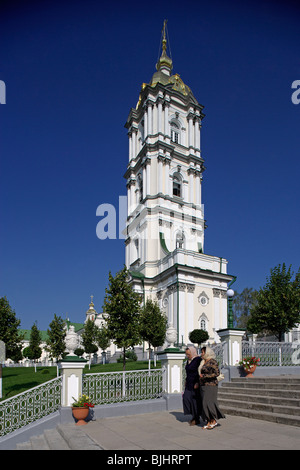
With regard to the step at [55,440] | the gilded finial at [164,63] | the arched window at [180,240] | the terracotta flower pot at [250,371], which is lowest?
the step at [55,440]

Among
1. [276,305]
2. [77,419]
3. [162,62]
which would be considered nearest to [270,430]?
[77,419]

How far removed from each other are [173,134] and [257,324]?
84.7ft

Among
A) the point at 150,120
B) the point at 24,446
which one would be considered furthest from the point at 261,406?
the point at 150,120

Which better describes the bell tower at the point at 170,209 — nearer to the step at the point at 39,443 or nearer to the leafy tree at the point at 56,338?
the leafy tree at the point at 56,338

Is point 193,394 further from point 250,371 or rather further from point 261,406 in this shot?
point 250,371

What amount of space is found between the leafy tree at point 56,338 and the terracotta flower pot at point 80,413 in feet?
64.8

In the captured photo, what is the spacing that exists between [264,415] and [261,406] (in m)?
0.67

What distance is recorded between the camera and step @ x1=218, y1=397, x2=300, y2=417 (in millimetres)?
8352

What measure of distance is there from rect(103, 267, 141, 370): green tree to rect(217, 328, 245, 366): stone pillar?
18.3 ft

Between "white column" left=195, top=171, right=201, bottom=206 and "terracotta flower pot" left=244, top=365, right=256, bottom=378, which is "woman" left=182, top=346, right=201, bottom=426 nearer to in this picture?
"terracotta flower pot" left=244, top=365, right=256, bottom=378

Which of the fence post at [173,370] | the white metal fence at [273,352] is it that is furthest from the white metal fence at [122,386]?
the white metal fence at [273,352]

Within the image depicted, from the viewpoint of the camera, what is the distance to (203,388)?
7.90 meters

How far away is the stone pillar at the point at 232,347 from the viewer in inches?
510
